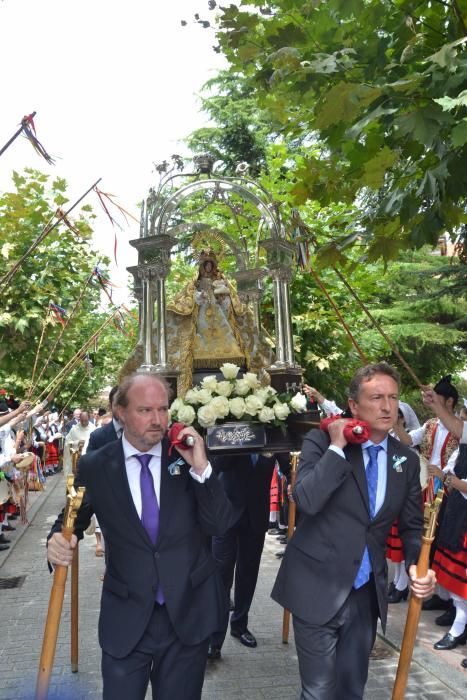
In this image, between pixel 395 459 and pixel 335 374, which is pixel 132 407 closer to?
pixel 395 459

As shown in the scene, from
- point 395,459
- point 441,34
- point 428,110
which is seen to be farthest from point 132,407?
point 441,34

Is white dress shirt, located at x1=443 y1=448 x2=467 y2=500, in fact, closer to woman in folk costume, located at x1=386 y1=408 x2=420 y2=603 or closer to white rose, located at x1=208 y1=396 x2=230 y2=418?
woman in folk costume, located at x1=386 y1=408 x2=420 y2=603

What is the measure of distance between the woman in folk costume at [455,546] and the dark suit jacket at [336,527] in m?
2.70

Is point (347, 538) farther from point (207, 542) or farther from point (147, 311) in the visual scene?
point (147, 311)

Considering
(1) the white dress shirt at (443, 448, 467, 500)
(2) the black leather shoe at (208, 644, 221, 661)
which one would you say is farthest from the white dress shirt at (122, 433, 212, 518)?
(1) the white dress shirt at (443, 448, 467, 500)

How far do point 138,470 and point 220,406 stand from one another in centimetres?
234

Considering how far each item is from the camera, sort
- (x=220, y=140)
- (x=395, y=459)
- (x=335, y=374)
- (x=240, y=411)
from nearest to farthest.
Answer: (x=395, y=459)
(x=240, y=411)
(x=335, y=374)
(x=220, y=140)

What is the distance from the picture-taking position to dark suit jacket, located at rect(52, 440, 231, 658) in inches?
134

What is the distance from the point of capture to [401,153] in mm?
4637

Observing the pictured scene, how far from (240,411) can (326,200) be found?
188cm

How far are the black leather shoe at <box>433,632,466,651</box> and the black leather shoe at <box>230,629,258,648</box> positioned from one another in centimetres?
157

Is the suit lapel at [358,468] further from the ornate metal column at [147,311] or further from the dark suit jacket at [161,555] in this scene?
the ornate metal column at [147,311]

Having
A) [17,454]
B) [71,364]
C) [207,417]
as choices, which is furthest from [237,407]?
[17,454]

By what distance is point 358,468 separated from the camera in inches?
149
